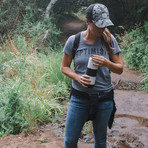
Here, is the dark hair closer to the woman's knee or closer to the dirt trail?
the woman's knee

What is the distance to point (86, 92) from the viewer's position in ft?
7.52

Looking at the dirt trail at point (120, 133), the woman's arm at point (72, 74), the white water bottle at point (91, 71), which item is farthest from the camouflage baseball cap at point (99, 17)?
the dirt trail at point (120, 133)

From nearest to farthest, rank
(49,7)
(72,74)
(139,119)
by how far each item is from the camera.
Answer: (72,74) → (139,119) → (49,7)

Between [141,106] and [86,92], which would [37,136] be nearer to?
[86,92]

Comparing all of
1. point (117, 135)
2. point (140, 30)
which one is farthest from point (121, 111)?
point (140, 30)

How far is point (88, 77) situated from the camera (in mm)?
2164

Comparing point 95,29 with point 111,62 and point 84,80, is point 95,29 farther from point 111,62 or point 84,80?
point 84,80

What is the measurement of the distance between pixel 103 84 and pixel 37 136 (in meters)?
2.11

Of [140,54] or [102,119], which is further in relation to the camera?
[140,54]

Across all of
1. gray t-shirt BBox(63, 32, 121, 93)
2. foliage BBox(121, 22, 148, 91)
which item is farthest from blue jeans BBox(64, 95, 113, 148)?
foliage BBox(121, 22, 148, 91)

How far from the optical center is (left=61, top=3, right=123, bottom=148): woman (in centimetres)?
220

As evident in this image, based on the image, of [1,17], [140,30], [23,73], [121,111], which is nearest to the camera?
[121,111]

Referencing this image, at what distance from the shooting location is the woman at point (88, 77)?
7.22 feet

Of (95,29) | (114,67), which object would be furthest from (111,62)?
(95,29)
